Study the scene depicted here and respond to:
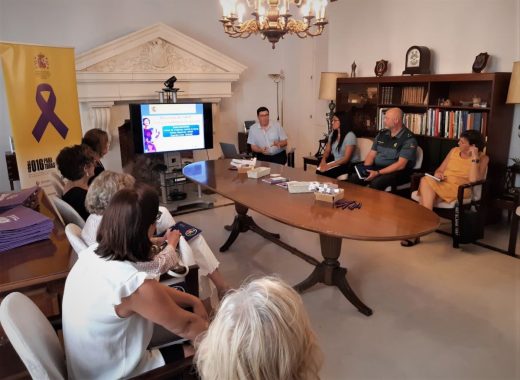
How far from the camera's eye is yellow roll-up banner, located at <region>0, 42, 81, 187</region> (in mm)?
3586

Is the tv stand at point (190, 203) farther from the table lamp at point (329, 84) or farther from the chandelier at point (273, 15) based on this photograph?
the chandelier at point (273, 15)

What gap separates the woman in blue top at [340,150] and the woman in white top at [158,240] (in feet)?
8.75

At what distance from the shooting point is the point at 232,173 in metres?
3.60

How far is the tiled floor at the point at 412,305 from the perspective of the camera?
211cm

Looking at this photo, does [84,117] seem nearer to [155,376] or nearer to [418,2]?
[418,2]

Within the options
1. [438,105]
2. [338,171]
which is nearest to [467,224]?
[438,105]

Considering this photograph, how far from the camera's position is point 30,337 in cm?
116

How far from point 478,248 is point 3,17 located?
5492 mm

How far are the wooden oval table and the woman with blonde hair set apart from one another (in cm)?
125

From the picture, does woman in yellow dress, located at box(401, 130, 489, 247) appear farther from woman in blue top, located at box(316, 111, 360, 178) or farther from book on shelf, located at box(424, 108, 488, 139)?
woman in blue top, located at box(316, 111, 360, 178)

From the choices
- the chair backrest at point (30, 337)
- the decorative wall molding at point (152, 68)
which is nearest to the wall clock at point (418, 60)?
the decorative wall molding at point (152, 68)

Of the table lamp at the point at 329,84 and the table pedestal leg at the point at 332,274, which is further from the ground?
the table lamp at the point at 329,84

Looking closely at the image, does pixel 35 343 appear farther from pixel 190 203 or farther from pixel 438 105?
pixel 438 105

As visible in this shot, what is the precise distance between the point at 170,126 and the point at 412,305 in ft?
11.5
